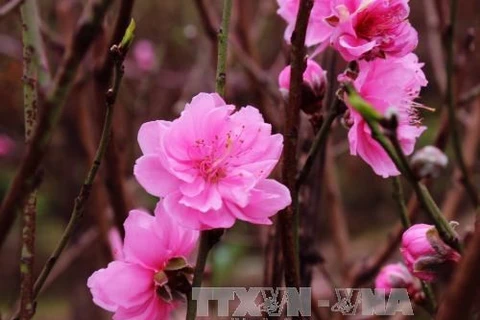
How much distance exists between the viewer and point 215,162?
19.1 inches

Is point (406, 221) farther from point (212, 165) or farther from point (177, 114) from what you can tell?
point (177, 114)

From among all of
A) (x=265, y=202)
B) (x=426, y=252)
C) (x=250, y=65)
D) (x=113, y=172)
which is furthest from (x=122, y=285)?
(x=250, y=65)

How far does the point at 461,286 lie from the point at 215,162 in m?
0.23

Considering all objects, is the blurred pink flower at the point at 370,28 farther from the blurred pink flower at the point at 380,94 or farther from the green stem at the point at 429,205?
the green stem at the point at 429,205

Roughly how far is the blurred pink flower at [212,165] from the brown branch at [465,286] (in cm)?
16

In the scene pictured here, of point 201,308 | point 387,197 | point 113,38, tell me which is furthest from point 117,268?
point 387,197

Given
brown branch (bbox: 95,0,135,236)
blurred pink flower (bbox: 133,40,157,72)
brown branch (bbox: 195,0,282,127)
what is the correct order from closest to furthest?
brown branch (bbox: 95,0,135,236)
brown branch (bbox: 195,0,282,127)
blurred pink flower (bbox: 133,40,157,72)

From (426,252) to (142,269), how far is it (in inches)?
8.3

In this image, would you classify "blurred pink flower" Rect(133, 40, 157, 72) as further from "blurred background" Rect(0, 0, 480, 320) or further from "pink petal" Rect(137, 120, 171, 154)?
"pink petal" Rect(137, 120, 171, 154)

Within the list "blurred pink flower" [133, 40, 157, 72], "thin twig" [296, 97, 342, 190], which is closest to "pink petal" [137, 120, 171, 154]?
"thin twig" [296, 97, 342, 190]

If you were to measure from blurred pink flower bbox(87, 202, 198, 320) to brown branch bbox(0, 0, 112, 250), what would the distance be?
0.13m

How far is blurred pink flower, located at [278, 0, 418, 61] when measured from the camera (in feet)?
1.62

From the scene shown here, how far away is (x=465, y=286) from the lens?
0.98 ft

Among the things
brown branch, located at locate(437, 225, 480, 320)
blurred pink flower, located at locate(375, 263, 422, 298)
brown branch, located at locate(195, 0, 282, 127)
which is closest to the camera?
brown branch, located at locate(437, 225, 480, 320)
